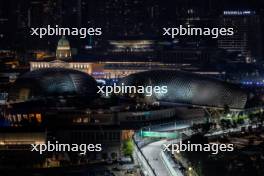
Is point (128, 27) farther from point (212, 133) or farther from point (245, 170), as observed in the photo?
point (245, 170)

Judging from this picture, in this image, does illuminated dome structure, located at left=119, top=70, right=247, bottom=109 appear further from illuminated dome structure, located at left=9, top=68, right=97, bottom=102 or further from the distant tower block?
the distant tower block

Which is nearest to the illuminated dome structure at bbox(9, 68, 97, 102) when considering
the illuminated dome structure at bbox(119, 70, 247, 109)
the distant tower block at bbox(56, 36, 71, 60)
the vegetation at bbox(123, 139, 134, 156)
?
the illuminated dome structure at bbox(119, 70, 247, 109)

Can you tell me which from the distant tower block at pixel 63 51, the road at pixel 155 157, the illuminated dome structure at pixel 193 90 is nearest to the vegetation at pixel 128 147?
the road at pixel 155 157

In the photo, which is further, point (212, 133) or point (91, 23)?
point (91, 23)

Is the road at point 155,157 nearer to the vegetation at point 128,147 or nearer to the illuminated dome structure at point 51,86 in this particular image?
the vegetation at point 128,147

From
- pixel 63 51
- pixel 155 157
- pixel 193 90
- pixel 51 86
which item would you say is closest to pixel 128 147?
pixel 155 157

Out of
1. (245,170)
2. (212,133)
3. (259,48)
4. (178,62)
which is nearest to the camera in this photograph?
(245,170)

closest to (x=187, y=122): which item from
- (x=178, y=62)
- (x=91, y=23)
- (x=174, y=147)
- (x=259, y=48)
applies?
(x=174, y=147)
